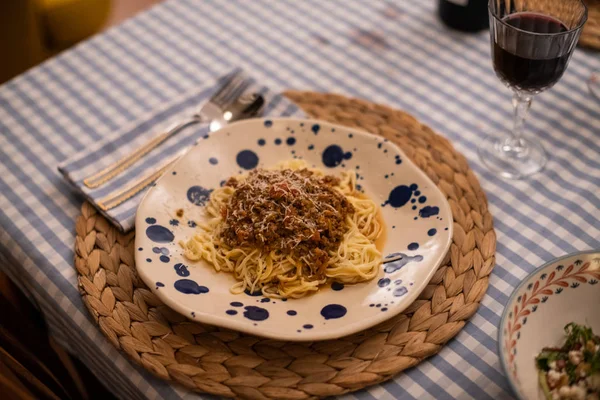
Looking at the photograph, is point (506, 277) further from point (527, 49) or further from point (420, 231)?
point (527, 49)

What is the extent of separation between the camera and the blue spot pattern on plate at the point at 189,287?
50.6 inches

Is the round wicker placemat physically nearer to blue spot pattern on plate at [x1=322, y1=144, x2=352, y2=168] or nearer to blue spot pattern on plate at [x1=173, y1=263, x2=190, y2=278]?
blue spot pattern on plate at [x1=173, y1=263, x2=190, y2=278]

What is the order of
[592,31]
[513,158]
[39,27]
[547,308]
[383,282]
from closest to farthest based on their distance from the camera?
[547,308]
[383,282]
[513,158]
[592,31]
[39,27]

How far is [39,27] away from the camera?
3.21m

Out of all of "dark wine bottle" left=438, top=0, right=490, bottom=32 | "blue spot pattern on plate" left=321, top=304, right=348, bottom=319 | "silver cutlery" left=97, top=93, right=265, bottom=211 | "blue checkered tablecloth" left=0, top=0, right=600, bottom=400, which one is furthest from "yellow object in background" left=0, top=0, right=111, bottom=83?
"blue spot pattern on plate" left=321, top=304, right=348, bottom=319

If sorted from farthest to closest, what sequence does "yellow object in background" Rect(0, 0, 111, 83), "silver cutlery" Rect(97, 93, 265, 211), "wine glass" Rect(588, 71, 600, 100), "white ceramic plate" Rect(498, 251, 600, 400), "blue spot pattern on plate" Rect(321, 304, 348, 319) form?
"yellow object in background" Rect(0, 0, 111, 83) → "wine glass" Rect(588, 71, 600, 100) → "silver cutlery" Rect(97, 93, 265, 211) → "blue spot pattern on plate" Rect(321, 304, 348, 319) → "white ceramic plate" Rect(498, 251, 600, 400)

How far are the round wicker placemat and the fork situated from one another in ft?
0.34

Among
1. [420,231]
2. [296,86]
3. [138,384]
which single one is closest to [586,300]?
[420,231]

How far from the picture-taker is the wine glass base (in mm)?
1648

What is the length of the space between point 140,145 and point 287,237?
0.56m

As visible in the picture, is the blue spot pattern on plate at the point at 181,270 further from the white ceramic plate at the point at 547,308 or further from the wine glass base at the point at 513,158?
the wine glass base at the point at 513,158

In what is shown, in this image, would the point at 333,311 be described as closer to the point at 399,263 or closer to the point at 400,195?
the point at 399,263

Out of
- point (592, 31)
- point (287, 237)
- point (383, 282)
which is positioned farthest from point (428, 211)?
point (592, 31)

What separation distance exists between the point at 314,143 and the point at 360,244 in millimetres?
357
